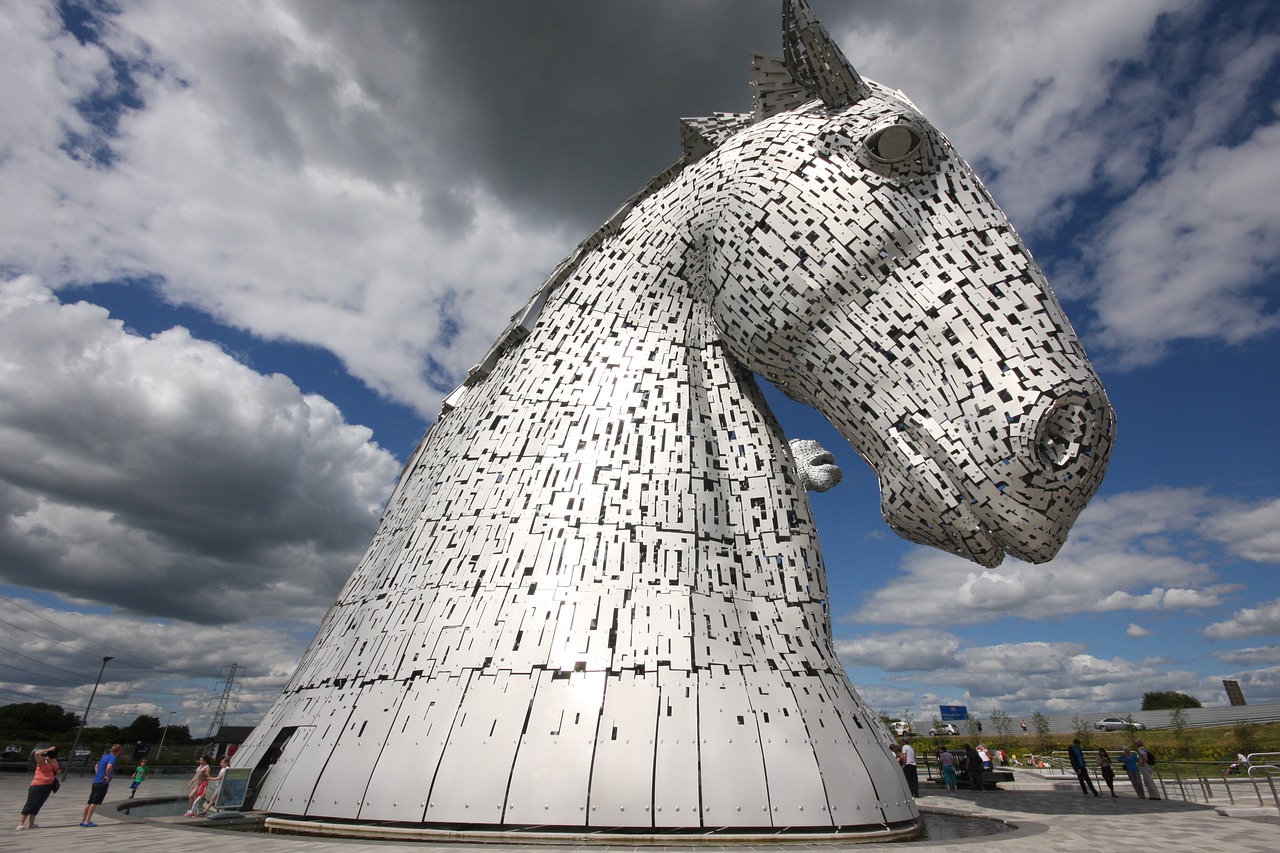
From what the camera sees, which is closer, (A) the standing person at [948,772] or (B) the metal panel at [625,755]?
(B) the metal panel at [625,755]

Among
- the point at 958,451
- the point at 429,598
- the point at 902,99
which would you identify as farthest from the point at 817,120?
the point at 429,598

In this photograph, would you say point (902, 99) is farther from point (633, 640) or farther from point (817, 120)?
point (633, 640)

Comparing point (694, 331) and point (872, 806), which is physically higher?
point (694, 331)

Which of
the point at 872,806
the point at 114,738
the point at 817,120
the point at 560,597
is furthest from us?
the point at 114,738

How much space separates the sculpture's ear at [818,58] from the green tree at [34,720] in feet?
211

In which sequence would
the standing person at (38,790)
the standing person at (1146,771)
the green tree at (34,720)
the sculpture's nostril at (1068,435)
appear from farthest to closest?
the green tree at (34,720) < the standing person at (1146,771) < the standing person at (38,790) < the sculpture's nostril at (1068,435)

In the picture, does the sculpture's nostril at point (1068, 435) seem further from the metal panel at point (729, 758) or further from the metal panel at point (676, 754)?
the metal panel at point (676, 754)

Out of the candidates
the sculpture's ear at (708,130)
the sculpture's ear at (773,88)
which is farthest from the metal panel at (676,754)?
the sculpture's ear at (773,88)

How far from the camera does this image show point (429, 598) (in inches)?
190

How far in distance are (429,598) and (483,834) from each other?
1.64 meters

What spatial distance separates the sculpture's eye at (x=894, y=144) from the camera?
211 inches

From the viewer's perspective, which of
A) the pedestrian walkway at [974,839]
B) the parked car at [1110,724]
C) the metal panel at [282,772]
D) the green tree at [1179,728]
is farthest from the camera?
the parked car at [1110,724]

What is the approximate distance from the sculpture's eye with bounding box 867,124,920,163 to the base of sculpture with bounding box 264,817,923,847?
196 inches

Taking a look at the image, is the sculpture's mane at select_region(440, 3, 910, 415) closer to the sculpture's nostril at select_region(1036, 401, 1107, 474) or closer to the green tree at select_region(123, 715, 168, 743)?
the sculpture's nostril at select_region(1036, 401, 1107, 474)
